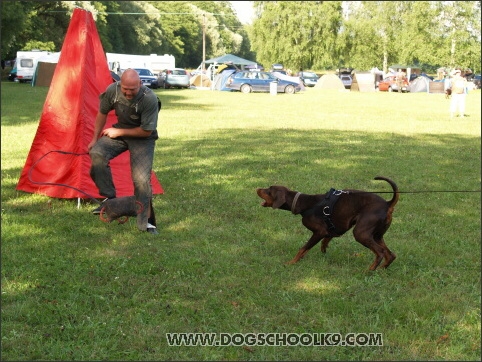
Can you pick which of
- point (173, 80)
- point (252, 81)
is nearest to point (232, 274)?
point (252, 81)

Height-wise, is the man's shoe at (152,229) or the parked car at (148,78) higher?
the parked car at (148,78)

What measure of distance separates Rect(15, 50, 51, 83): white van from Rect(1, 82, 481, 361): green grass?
3736 centimetres

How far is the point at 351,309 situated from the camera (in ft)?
15.4

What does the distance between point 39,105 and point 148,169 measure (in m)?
19.2

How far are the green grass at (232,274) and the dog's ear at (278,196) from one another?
561mm

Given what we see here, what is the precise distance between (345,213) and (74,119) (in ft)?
14.0

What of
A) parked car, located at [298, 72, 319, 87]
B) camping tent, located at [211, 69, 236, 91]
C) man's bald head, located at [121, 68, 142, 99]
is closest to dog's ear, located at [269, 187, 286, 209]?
man's bald head, located at [121, 68, 142, 99]

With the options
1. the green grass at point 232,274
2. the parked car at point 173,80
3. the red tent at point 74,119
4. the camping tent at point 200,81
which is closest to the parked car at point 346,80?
the camping tent at point 200,81

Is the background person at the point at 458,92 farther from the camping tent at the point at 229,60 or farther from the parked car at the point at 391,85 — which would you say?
the parked car at the point at 391,85

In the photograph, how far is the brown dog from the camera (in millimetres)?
5477

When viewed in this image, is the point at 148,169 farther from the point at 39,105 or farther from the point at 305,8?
the point at 39,105

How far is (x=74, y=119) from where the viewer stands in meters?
8.16

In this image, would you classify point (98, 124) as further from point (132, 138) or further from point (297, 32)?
point (297, 32)

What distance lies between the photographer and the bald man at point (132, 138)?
6531 mm
